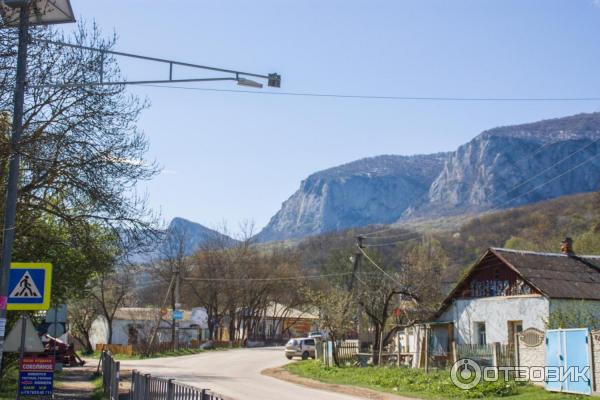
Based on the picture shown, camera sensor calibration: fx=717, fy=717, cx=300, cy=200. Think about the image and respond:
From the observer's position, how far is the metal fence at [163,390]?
9.69 m

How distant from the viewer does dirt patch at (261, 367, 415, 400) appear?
24472 mm

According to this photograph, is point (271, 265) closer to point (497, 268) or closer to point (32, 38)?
point (497, 268)

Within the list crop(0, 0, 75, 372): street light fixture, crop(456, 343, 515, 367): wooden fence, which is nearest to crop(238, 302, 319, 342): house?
crop(456, 343, 515, 367): wooden fence

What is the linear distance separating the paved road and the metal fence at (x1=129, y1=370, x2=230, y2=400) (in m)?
7.10

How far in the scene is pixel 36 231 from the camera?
65.2ft

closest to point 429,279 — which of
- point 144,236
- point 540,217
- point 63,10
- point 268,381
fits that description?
point 268,381

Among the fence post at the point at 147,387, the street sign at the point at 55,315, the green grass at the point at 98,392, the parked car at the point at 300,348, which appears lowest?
the green grass at the point at 98,392

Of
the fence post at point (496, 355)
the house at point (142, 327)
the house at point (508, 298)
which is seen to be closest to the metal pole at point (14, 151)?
the fence post at point (496, 355)

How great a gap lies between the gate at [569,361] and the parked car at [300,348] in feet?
84.9

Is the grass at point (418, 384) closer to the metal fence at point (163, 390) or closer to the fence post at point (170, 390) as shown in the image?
the metal fence at point (163, 390)

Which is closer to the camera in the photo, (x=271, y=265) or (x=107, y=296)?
(x=107, y=296)

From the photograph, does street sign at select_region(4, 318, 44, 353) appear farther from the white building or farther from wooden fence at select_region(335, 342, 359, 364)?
wooden fence at select_region(335, 342, 359, 364)

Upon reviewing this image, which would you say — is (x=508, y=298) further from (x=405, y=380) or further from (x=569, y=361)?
(x=569, y=361)

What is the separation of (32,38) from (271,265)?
6538 centimetres
